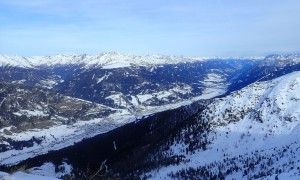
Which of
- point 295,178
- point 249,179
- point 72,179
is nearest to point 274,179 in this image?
point 295,178

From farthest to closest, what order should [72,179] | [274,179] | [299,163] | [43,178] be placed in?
1. [299,163]
2. [274,179]
3. [72,179]
4. [43,178]

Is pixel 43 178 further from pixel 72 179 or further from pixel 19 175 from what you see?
pixel 72 179

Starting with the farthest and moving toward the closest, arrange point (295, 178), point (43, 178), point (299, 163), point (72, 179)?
point (299, 163)
point (295, 178)
point (72, 179)
point (43, 178)

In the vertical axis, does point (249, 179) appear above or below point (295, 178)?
below

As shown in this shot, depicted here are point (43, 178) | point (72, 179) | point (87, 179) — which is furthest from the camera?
point (72, 179)

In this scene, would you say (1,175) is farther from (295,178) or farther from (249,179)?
(249,179)

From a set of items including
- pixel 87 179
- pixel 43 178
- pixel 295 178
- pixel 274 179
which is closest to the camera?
pixel 43 178

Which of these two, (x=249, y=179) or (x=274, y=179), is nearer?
(x=274, y=179)

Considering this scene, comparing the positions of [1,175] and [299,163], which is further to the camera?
[299,163]

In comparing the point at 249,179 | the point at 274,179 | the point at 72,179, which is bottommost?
the point at 249,179
